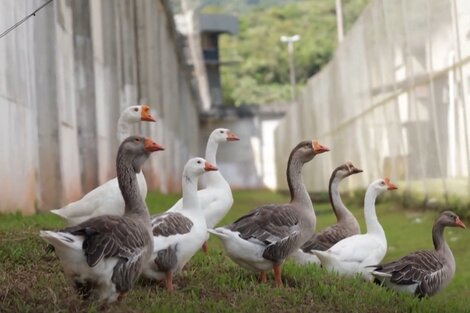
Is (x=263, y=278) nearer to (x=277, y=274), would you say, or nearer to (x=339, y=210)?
(x=277, y=274)

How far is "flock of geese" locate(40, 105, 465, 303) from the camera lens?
6371 mm

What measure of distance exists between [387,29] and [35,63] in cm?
781

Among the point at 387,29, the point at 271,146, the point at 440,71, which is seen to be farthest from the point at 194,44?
the point at 440,71

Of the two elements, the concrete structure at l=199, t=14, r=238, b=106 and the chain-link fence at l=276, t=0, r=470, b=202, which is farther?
the concrete structure at l=199, t=14, r=238, b=106

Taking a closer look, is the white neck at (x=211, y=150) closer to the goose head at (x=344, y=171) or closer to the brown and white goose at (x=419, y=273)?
the goose head at (x=344, y=171)

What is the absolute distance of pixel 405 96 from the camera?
18672mm

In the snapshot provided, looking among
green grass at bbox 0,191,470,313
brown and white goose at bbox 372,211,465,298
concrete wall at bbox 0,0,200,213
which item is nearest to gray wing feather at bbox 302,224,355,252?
green grass at bbox 0,191,470,313

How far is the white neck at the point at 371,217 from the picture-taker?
9.55m

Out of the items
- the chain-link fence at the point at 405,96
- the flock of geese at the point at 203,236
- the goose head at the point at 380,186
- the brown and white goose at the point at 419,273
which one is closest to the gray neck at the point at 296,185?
the flock of geese at the point at 203,236

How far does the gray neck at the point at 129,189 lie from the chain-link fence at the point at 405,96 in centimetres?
778

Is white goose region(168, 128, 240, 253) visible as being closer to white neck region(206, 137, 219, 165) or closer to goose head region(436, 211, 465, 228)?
white neck region(206, 137, 219, 165)

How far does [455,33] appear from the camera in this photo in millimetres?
14672

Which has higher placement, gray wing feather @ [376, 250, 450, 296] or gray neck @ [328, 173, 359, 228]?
gray neck @ [328, 173, 359, 228]

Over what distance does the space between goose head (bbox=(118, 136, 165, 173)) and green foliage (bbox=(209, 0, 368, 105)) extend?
7085 cm
